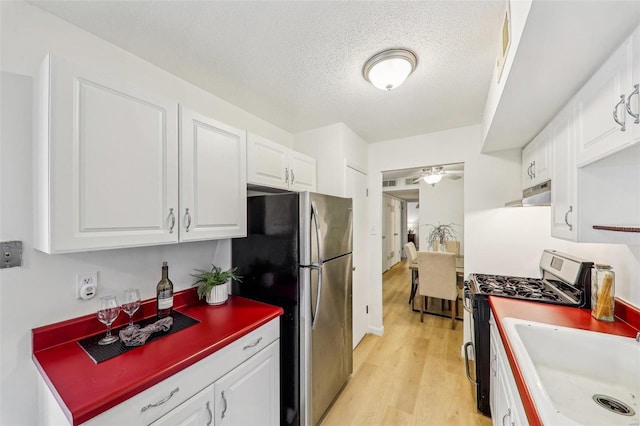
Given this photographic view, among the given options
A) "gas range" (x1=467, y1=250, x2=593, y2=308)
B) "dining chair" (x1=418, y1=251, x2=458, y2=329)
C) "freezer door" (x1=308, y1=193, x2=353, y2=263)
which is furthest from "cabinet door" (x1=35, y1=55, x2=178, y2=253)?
"dining chair" (x1=418, y1=251, x2=458, y2=329)

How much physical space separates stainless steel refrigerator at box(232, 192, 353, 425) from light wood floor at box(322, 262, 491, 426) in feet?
0.87

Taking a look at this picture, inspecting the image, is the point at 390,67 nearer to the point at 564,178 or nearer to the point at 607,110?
the point at 607,110

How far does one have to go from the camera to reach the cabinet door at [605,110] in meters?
0.87

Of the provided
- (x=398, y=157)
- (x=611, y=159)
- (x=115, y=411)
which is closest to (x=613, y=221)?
(x=611, y=159)

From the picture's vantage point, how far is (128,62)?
56.1 inches

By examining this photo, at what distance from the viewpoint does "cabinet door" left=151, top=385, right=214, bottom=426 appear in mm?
1002

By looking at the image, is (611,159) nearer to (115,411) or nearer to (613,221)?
(613,221)

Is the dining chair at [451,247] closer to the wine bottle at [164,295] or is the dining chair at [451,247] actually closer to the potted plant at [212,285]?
the potted plant at [212,285]

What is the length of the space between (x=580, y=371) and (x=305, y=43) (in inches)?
82.0

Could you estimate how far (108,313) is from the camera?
1.19m

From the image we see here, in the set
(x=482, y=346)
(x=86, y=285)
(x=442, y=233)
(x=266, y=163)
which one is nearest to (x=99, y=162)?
(x=86, y=285)

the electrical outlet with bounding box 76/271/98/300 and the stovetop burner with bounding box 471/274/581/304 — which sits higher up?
the electrical outlet with bounding box 76/271/98/300

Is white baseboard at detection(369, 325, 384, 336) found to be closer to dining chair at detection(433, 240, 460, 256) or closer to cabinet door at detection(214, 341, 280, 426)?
cabinet door at detection(214, 341, 280, 426)

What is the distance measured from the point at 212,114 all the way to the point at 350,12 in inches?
48.9
